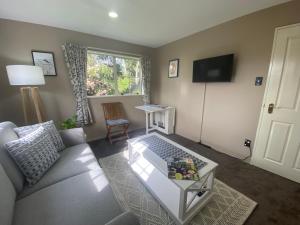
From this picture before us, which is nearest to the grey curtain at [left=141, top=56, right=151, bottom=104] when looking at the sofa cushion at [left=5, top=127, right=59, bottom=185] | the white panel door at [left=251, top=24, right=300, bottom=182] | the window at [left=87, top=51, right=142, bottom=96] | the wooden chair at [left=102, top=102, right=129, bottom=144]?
the window at [left=87, top=51, right=142, bottom=96]

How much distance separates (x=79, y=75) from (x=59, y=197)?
228cm

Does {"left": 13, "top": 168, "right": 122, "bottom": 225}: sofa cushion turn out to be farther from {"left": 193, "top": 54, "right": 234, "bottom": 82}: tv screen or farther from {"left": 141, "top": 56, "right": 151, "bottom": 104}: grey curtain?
{"left": 141, "top": 56, "right": 151, "bottom": 104}: grey curtain

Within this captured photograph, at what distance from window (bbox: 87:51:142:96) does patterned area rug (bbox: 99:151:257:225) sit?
6.70ft

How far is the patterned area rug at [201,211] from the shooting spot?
4.23 feet

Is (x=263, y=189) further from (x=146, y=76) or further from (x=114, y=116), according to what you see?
(x=146, y=76)

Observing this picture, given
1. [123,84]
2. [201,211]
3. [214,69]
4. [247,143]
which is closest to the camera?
[201,211]

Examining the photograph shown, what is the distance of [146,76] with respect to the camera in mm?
3660

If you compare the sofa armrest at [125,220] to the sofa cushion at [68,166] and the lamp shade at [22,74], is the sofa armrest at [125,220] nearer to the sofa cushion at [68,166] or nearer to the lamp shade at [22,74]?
the sofa cushion at [68,166]

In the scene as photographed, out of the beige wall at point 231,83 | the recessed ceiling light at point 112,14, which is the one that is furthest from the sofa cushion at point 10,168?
the beige wall at point 231,83

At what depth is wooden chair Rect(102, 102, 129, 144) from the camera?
2.98 metres

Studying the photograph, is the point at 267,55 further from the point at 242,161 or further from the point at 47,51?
the point at 47,51

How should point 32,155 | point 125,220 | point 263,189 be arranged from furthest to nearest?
point 263,189 → point 32,155 → point 125,220

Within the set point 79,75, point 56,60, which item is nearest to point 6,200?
point 79,75

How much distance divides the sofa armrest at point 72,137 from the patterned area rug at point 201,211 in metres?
0.69
